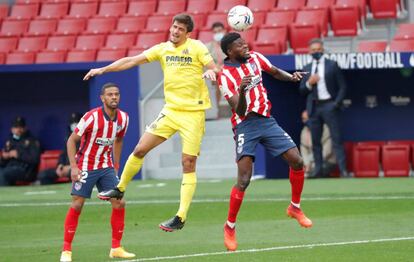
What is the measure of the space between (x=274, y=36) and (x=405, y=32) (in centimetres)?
237

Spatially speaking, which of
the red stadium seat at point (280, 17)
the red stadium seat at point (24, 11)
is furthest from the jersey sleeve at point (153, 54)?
the red stadium seat at point (24, 11)

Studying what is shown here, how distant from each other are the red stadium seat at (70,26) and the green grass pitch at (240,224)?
523 cm

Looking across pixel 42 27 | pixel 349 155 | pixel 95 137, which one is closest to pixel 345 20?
pixel 349 155

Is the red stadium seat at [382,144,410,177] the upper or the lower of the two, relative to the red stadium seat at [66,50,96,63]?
lower

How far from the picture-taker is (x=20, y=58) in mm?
23812

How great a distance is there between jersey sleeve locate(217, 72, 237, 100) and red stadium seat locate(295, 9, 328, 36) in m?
10.2

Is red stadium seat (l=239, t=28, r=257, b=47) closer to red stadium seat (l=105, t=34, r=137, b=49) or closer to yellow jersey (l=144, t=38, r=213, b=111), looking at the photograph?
red stadium seat (l=105, t=34, r=137, b=49)

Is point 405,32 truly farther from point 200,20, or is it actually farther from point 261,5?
point 200,20

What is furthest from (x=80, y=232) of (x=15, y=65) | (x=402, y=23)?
(x=402, y=23)

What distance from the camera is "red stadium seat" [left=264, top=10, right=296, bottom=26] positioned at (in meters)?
22.3

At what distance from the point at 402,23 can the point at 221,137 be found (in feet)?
13.6

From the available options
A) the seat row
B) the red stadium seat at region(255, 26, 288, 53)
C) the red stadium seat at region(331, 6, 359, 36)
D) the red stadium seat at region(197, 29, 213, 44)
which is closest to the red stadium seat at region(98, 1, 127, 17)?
the red stadium seat at region(197, 29, 213, 44)

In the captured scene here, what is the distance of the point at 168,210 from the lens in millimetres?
16047

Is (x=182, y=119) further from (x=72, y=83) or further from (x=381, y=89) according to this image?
(x=72, y=83)
